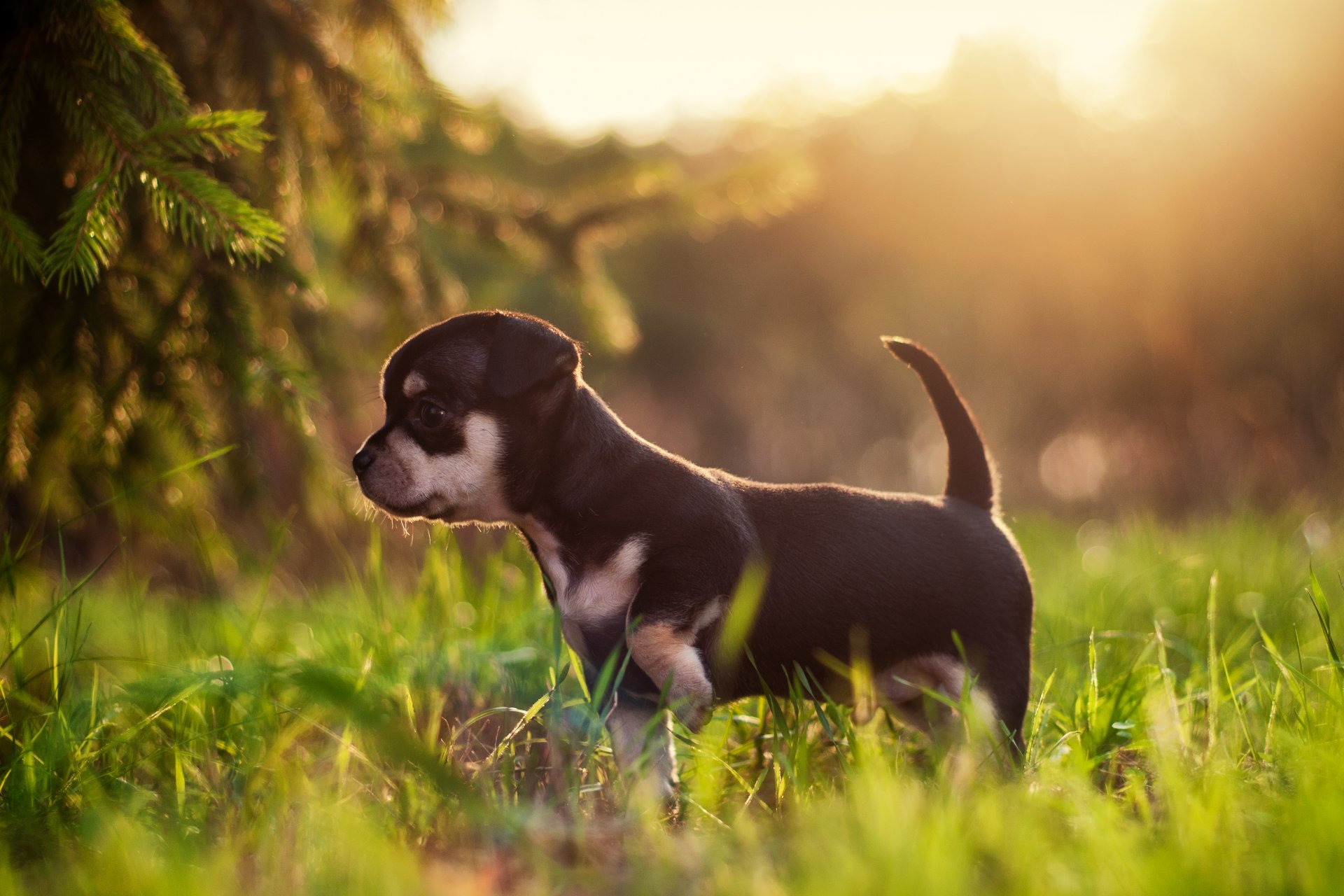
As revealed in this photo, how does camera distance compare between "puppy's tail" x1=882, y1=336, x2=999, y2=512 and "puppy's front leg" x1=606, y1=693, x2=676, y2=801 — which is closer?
"puppy's front leg" x1=606, y1=693, x2=676, y2=801

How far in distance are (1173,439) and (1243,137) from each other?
429cm

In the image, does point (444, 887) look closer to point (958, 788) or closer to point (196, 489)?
point (958, 788)

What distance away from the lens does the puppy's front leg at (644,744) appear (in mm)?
2285

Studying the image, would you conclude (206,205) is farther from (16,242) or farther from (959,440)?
(959,440)

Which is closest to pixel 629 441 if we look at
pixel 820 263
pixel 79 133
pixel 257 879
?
pixel 257 879

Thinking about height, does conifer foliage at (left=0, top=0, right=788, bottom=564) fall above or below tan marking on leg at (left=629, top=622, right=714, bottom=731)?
above

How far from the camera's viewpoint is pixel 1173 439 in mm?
13359

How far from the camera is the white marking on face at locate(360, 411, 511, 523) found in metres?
2.86

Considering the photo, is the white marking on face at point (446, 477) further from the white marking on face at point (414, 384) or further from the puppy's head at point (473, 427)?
the white marking on face at point (414, 384)

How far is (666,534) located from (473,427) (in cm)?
70

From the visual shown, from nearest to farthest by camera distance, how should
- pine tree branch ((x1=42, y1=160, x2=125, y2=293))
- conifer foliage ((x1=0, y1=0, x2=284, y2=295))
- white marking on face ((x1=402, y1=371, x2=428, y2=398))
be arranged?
pine tree branch ((x1=42, y1=160, x2=125, y2=293)) → conifer foliage ((x1=0, y1=0, x2=284, y2=295)) → white marking on face ((x1=402, y1=371, x2=428, y2=398))

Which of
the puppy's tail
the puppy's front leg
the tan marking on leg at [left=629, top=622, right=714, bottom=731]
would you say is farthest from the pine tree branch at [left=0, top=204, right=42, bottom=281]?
the puppy's tail

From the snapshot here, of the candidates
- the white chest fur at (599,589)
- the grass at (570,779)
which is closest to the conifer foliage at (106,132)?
the grass at (570,779)

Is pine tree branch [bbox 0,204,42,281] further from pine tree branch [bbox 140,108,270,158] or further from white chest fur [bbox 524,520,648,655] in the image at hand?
white chest fur [bbox 524,520,648,655]
